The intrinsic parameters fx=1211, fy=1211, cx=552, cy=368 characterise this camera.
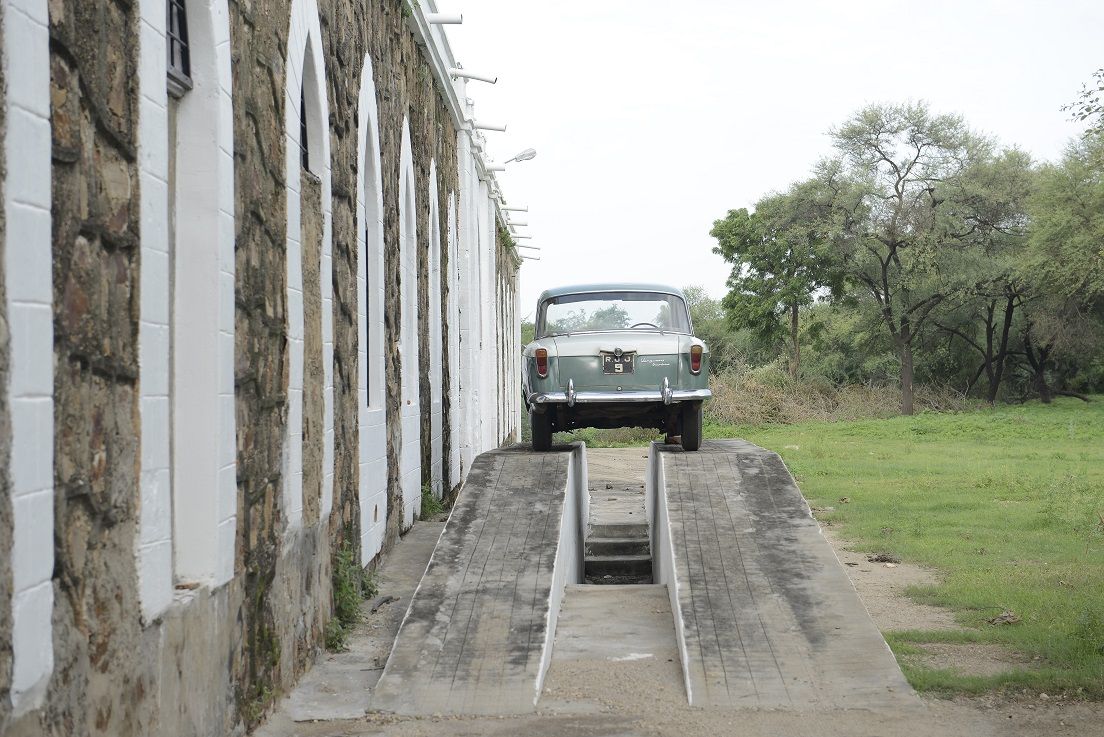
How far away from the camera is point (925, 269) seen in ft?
139

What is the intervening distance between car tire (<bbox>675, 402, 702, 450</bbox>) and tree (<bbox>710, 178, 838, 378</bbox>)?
32132 mm

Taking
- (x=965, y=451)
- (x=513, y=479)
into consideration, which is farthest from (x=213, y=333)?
(x=965, y=451)

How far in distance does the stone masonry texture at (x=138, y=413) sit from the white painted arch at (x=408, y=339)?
6.70 ft

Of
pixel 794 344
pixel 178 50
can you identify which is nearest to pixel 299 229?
pixel 178 50

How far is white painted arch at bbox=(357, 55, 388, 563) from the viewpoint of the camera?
9.07 metres

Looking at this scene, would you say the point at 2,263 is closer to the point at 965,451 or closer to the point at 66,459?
the point at 66,459

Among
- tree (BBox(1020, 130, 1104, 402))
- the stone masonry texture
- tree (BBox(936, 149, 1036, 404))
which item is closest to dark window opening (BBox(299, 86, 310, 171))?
the stone masonry texture

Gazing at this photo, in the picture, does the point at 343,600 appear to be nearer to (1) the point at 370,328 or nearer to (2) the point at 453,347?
(1) the point at 370,328

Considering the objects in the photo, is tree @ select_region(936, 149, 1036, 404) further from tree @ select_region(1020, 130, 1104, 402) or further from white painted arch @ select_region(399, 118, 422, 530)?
white painted arch @ select_region(399, 118, 422, 530)

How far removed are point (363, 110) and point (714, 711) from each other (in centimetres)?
540

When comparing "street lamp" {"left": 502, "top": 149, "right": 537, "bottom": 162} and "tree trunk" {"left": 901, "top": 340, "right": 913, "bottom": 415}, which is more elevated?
"street lamp" {"left": 502, "top": 149, "right": 537, "bottom": 162}

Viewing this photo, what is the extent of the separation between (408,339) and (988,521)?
7431mm

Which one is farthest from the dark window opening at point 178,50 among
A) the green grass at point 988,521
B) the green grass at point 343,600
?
the green grass at point 988,521

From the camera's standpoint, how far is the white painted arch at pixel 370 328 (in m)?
9.07
